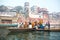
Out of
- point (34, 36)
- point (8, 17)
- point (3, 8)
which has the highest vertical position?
point (3, 8)

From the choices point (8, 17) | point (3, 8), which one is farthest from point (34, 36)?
point (3, 8)

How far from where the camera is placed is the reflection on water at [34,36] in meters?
3.63

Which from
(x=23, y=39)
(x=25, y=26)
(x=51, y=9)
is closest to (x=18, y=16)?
(x=25, y=26)

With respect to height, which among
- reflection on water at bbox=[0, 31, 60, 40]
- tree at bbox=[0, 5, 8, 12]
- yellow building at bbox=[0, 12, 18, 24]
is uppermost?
tree at bbox=[0, 5, 8, 12]

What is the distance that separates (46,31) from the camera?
3.77 m

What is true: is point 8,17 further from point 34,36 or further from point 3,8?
point 34,36

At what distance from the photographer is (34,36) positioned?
3691 millimetres

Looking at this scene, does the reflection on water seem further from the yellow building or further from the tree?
the tree

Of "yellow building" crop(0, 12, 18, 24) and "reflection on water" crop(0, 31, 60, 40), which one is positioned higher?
"yellow building" crop(0, 12, 18, 24)

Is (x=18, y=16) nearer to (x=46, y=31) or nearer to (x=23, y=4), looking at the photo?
(x=23, y=4)

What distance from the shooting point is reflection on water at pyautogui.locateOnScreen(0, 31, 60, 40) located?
3.63 m

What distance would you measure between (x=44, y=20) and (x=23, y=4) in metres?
0.64

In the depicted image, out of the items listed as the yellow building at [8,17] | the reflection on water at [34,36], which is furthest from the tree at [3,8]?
the reflection on water at [34,36]

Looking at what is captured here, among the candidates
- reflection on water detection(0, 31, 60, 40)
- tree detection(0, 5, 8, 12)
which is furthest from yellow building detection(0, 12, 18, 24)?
reflection on water detection(0, 31, 60, 40)
